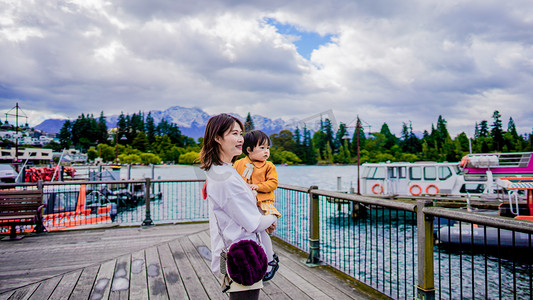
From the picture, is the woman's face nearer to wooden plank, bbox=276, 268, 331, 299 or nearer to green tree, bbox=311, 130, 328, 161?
wooden plank, bbox=276, 268, 331, 299

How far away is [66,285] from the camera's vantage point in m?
3.53

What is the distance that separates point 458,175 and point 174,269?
18393 mm

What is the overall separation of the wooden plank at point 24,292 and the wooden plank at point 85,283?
0.41 m

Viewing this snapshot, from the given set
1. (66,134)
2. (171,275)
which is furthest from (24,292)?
(66,134)

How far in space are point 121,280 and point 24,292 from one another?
0.92 meters

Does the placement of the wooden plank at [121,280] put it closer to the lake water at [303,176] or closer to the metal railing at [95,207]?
the metal railing at [95,207]

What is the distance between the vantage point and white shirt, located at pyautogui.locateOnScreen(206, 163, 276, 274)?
1490 millimetres

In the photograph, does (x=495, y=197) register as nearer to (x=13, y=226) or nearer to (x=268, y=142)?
(x=268, y=142)

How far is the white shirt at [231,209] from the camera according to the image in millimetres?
→ 1490

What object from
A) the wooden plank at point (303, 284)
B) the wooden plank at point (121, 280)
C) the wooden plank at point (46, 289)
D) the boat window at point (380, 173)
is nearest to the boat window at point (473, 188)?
the boat window at point (380, 173)

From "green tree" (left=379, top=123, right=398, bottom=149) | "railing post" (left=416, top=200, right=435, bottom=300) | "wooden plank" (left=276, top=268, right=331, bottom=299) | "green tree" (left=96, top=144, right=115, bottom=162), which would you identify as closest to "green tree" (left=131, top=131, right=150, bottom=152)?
"green tree" (left=96, top=144, right=115, bottom=162)

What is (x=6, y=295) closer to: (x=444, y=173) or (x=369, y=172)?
(x=369, y=172)

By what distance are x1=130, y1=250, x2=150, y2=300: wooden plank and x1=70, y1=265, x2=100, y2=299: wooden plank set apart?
0.42m

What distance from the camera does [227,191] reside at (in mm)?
1484
